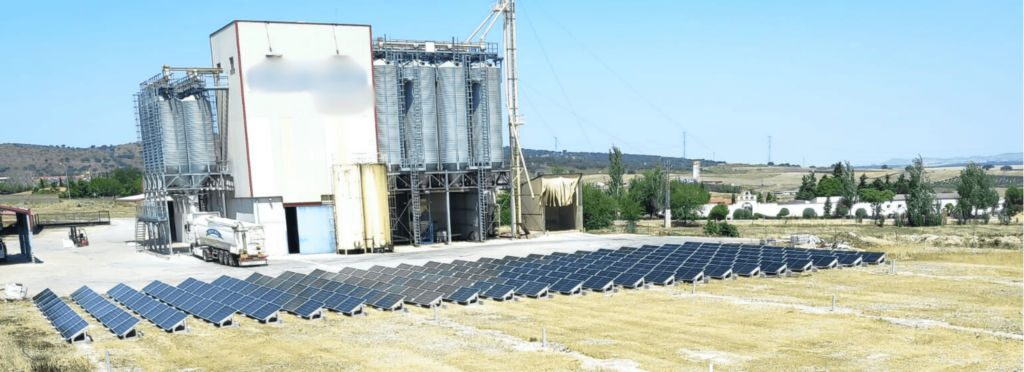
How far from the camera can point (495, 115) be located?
67.8m

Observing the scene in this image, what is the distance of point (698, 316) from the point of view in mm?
31266

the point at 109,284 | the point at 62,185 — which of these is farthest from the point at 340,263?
the point at 62,185

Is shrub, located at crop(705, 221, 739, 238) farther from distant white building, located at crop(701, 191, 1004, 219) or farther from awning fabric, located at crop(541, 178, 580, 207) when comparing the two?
distant white building, located at crop(701, 191, 1004, 219)

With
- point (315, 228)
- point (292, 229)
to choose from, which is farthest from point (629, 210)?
point (315, 228)

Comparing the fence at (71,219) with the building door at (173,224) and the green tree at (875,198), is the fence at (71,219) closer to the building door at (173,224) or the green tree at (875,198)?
the building door at (173,224)

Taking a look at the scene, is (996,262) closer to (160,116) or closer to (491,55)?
(491,55)

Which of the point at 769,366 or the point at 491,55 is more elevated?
the point at 491,55

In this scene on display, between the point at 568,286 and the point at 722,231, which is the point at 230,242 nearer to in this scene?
the point at 568,286

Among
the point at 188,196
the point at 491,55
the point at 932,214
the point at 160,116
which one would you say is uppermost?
the point at 491,55

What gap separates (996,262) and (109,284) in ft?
165

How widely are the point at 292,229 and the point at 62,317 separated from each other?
29739 millimetres

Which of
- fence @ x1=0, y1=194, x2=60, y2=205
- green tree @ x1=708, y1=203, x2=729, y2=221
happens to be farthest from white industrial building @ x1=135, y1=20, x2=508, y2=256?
fence @ x1=0, y1=194, x2=60, y2=205

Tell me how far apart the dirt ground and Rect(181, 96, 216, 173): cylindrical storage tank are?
978 inches

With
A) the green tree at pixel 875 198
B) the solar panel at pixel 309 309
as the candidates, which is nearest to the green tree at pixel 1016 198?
the green tree at pixel 875 198
